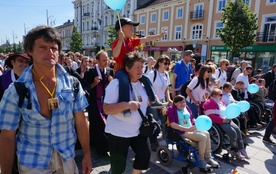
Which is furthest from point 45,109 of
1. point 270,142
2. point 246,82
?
point 246,82

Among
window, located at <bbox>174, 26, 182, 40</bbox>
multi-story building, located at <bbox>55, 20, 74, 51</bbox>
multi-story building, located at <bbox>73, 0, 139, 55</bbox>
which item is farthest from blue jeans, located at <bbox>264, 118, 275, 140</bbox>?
multi-story building, located at <bbox>55, 20, 74, 51</bbox>

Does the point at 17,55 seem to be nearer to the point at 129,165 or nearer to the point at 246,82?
the point at 129,165

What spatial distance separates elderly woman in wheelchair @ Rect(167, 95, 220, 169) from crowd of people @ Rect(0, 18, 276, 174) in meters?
0.02

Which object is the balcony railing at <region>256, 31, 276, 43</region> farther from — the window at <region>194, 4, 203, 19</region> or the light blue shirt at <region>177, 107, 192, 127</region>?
the light blue shirt at <region>177, 107, 192, 127</region>

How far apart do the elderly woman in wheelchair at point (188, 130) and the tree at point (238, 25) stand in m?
15.2

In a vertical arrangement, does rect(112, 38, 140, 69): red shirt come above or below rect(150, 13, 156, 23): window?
below

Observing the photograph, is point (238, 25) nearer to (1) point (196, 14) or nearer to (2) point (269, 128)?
(1) point (196, 14)

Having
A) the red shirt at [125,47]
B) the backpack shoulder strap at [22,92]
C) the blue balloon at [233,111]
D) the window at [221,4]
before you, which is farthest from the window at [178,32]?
the backpack shoulder strap at [22,92]

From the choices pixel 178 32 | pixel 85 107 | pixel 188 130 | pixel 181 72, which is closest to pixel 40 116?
pixel 85 107

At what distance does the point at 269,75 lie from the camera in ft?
22.9

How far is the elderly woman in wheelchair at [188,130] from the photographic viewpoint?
3209 mm

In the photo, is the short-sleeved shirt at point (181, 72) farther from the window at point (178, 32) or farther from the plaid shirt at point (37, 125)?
the window at point (178, 32)

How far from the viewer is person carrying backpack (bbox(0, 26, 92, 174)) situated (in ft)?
4.69

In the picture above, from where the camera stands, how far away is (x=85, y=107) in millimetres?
1750
